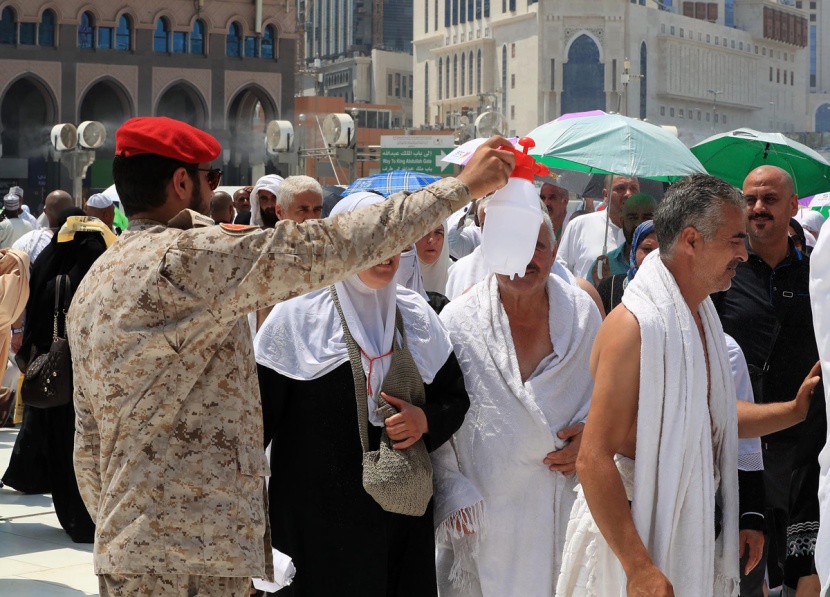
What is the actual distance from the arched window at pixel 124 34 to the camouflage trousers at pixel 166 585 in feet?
163

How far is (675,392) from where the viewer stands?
2.85 metres

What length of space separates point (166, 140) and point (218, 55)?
50468 millimetres

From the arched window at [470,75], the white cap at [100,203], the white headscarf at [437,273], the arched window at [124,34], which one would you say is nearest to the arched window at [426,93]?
the arched window at [470,75]

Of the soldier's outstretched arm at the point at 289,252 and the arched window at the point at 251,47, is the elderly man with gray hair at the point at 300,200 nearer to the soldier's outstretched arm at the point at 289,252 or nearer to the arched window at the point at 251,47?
the soldier's outstretched arm at the point at 289,252

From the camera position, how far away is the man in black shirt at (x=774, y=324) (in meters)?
4.80

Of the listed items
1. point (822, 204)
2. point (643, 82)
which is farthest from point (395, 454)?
point (643, 82)

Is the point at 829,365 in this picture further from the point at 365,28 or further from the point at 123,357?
the point at 365,28

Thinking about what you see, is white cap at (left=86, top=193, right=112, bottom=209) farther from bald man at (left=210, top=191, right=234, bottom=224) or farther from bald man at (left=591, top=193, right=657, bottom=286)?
bald man at (left=591, top=193, right=657, bottom=286)

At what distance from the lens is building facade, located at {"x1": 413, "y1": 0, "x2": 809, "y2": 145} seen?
104 metres

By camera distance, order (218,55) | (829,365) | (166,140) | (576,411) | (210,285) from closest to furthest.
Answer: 1. (829,365)
2. (210,285)
3. (166,140)
4. (576,411)
5. (218,55)

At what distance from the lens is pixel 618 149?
7078 mm

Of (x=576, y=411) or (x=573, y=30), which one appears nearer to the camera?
(x=576, y=411)

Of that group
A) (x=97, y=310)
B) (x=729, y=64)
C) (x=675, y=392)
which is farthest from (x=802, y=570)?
(x=729, y=64)

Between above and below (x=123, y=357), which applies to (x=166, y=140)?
above
